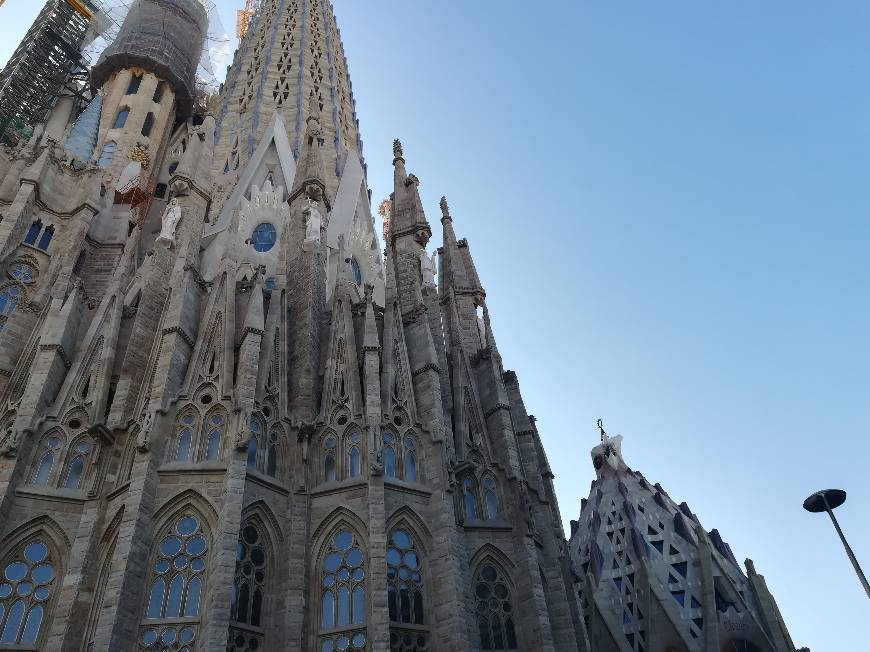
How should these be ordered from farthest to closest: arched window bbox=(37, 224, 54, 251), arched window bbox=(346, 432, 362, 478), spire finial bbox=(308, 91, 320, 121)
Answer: spire finial bbox=(308, 91, 320, 121)
arched window bbox=(37, 224, 54, 251)
arched window bbox=(346, 432, 362, 478)

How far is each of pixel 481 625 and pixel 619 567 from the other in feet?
41.6

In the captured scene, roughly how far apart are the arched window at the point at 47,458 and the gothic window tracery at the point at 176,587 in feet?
10.4

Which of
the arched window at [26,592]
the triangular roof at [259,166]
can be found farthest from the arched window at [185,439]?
the triangular roof at [259,166]

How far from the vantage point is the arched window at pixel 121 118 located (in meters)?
31.8

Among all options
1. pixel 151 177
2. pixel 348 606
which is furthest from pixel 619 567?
pixel 151 177

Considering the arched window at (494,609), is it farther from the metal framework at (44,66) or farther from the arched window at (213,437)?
the metal framework at (44,66)

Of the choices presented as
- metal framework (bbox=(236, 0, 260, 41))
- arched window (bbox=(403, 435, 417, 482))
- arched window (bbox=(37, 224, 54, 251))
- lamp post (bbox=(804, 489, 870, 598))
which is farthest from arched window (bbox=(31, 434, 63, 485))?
metal framework (bbox=(236, 0, 260, 41))

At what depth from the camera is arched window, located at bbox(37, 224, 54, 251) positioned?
73.3ft

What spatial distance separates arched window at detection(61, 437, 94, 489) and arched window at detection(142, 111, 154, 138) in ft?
69.3

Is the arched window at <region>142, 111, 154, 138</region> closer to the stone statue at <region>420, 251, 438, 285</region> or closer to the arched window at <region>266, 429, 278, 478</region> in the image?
the stone statue at <region>420, 251, 438, 285</region>

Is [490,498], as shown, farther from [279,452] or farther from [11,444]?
[11,444]

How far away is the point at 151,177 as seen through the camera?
31.2m

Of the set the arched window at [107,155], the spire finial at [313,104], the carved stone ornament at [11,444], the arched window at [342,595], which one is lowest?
the arched window at [342,595]

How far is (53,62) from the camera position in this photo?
36.4 meters
